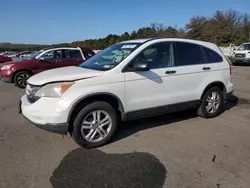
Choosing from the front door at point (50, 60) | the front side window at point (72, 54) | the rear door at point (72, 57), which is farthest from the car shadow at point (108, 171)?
the front side window at point (72, 54)

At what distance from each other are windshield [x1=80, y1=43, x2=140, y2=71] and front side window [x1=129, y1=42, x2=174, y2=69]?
0.21m

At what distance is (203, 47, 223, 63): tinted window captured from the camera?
18.0 feet

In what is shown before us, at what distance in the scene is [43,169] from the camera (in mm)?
3473

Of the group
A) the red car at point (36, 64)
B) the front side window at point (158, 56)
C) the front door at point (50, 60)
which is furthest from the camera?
the front door at point (50, 60)

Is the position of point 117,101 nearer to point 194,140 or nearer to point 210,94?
point 194,140

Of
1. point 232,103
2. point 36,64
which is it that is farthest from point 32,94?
point 36,64

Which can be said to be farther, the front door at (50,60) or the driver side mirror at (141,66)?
the front door at (50,60)

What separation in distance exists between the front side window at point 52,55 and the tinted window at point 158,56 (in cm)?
698

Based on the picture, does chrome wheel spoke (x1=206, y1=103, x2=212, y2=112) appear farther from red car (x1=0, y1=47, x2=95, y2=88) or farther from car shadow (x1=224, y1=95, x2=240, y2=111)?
red car (x1=0, y1=47, x2=95, y2=88)

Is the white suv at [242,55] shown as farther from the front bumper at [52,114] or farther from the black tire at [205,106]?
the front bumper at [52,114]

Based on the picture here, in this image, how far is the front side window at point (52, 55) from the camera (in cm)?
1073

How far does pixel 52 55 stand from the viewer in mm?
10836

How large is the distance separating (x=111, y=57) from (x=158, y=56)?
34.1 inches

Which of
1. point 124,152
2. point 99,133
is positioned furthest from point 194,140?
point 99,133
